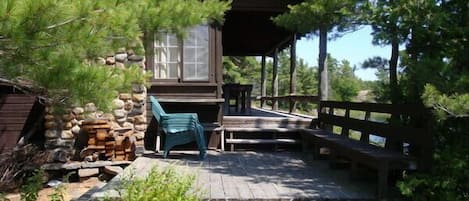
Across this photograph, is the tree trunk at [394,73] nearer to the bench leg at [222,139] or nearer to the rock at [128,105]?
the bench leg at [222,139]

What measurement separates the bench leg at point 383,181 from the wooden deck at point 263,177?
9 centimetres

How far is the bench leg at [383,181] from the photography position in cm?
407

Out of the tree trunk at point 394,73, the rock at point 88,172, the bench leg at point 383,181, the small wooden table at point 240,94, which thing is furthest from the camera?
the small wooden table at point 240,94

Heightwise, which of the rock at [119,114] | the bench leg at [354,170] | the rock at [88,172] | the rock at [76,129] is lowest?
the rock at [88,172]

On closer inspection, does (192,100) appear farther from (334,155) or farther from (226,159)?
(334,155)

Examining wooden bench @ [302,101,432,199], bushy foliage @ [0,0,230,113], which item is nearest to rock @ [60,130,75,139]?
bushy foliage @ [0,0,230,113]

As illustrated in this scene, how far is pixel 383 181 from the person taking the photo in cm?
407

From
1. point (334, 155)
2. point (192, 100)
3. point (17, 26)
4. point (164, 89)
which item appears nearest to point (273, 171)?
point (334, 155)

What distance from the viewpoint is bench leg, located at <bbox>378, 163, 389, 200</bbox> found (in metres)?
4.07

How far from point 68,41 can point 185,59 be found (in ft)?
16.4

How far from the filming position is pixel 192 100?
732 centimetres

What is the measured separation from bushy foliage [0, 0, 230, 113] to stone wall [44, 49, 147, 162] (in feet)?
11.1

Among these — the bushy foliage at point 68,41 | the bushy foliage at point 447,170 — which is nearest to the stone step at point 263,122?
the bushy foliage at point 447,170

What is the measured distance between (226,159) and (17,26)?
4459mm
